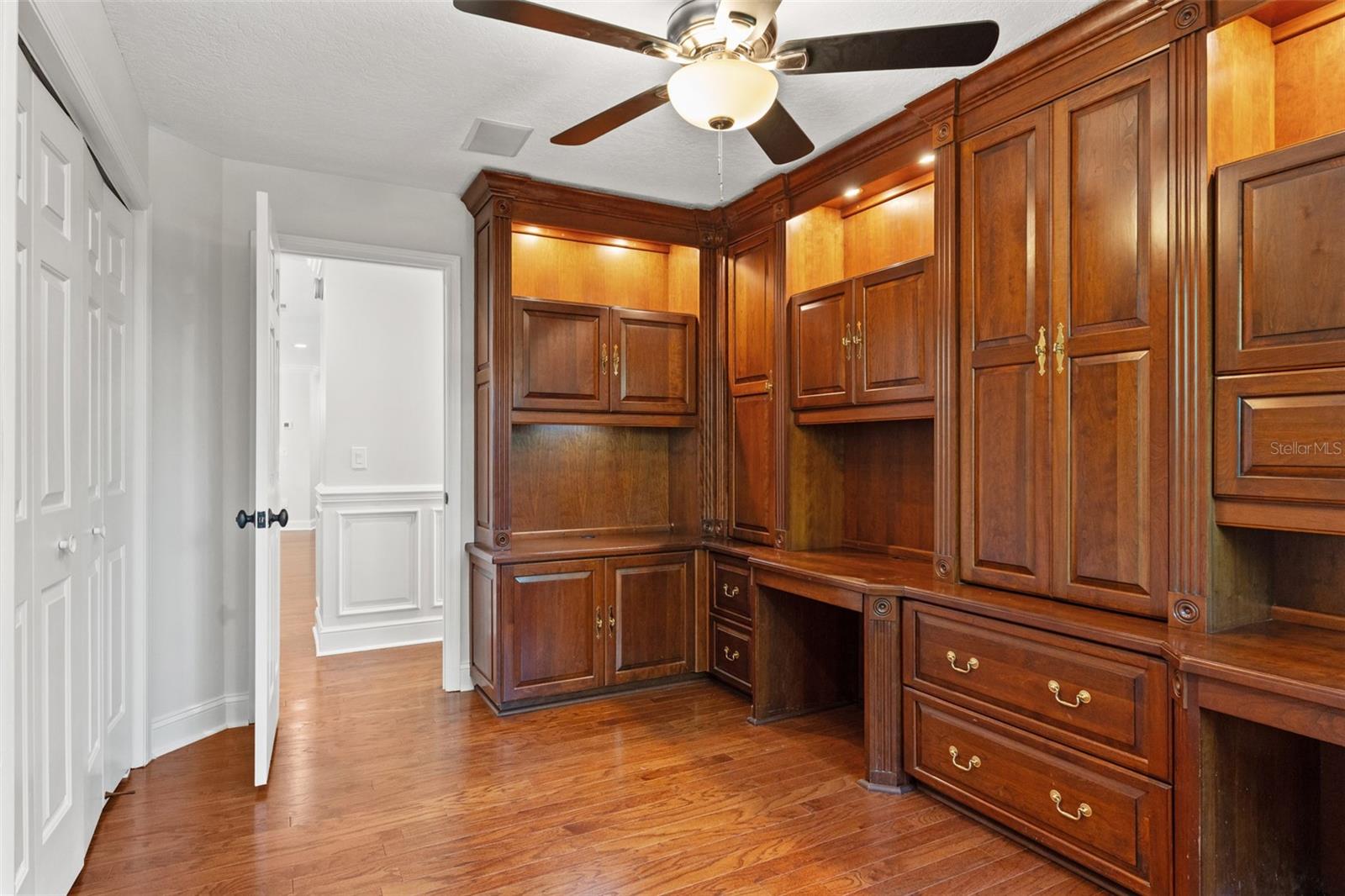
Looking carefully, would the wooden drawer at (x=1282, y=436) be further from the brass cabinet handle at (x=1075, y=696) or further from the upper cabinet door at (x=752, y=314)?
the upper cabinet door at (x=752, y=314)

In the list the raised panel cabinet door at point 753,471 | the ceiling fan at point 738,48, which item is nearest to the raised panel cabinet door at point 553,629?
the raised panel cabinet door at point 753,471

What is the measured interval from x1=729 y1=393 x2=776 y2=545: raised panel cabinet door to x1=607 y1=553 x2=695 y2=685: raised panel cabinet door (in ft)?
1.21

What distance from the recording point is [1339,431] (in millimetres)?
1800

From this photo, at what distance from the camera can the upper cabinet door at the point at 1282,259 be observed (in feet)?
5.96

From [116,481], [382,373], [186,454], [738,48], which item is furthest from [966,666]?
Answer: [382,373]

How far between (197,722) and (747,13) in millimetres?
3549

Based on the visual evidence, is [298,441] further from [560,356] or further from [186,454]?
[560,356]

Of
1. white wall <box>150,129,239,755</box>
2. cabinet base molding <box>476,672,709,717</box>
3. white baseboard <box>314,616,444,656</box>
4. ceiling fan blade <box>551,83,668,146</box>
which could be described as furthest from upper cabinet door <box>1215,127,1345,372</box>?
white baseboard <box>314,616,444,656</box>

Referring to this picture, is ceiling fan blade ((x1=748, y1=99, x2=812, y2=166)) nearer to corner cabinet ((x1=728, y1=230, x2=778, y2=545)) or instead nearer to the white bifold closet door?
corner cabinet ((x1=728, y1=230, x2=778, y2=545))

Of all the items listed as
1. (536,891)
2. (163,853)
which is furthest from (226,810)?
(536,891)

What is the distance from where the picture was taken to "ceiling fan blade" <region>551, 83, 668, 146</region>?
219 cm

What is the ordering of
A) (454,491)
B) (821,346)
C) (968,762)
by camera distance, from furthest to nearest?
(454,491)
(821,346)
(968,762)

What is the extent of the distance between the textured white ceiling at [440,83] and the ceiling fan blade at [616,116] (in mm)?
288

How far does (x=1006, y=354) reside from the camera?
2582mm
